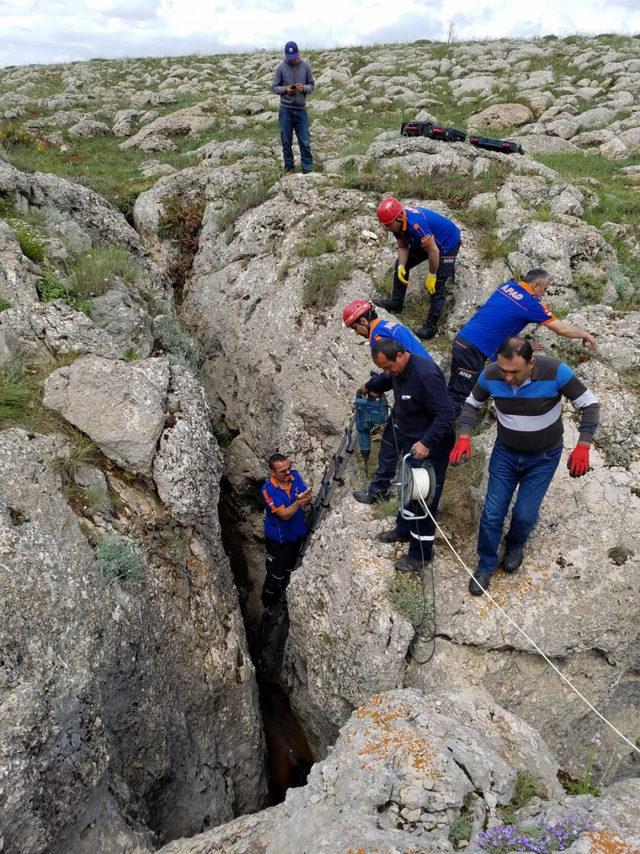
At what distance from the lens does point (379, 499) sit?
741cm

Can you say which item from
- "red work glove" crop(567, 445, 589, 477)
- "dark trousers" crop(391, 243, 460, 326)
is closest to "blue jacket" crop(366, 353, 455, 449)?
"red work glove" crop(567, 445, 589, 477)

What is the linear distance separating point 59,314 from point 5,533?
3.91 meters

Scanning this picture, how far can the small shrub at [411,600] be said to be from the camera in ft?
20.4

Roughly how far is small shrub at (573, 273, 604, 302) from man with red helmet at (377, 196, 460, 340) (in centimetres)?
274

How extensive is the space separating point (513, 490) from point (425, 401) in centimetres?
147

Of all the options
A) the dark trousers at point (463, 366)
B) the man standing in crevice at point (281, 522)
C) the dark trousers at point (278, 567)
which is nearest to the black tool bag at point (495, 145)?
the dark trousers at point (463, 366)

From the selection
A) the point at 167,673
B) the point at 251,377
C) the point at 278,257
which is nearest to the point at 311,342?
the point at 251,377

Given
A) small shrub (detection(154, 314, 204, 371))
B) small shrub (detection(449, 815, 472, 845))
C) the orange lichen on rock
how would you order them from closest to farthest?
the orange lichen on rock < small shrub (detection(449, 815, 472, 845)) < small shrub (detection(154, 314, 204, 371))

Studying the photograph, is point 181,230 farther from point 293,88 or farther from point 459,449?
point 459,449

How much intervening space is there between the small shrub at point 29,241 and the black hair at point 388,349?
21.3 feet

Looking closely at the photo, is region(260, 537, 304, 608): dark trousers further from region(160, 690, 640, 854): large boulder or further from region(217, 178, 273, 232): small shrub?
region(217, 178, 273, 232): small shrub

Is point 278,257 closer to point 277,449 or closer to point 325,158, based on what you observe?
point 277,449

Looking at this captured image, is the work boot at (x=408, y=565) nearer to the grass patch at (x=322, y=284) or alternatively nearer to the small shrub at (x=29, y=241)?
the grass patch at (x=322, y=284)

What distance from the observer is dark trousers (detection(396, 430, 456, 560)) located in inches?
235
